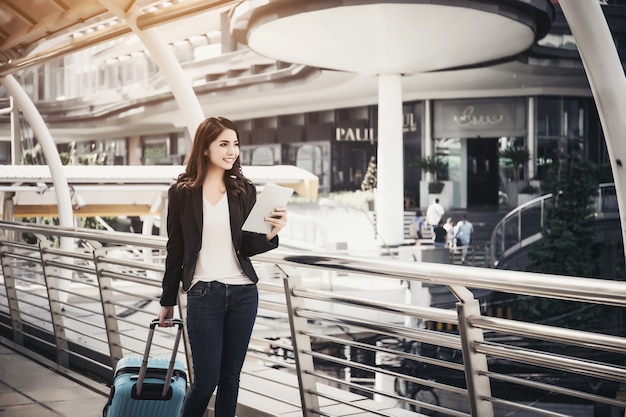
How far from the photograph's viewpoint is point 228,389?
368 cm

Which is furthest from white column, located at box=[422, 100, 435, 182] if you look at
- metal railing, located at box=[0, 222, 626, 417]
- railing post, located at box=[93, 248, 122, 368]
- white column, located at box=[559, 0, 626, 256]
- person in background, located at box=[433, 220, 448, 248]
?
white column, located at box=[559, 0, 626, 256]

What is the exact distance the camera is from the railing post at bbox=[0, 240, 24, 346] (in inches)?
298

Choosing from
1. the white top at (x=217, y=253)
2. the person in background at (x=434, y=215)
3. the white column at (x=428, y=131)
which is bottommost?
the person in background at (x=434, y=215)

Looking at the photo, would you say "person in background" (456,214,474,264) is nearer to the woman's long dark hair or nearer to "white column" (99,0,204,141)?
"white column" (99,0,204,141)

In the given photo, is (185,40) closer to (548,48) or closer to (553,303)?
(548,48)

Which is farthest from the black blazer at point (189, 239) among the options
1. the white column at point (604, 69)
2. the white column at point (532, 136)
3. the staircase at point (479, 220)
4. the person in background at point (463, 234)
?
the white column at point (532, 136)

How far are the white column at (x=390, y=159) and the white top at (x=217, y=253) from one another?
25.7 m

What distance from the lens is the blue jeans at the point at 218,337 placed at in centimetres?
353

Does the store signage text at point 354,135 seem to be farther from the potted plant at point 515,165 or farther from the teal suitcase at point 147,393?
the teal suitcase at point 147,393

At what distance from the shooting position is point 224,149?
354 cm

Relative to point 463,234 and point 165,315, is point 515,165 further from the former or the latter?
point 165,315

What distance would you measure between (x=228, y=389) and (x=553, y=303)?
75.3ft

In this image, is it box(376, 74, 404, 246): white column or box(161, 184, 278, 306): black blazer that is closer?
box(161, 184, 278, 306): black blazer

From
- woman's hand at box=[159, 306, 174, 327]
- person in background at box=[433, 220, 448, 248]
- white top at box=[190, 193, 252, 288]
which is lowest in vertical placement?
person in background at box=[433, 220, 448, 248]
